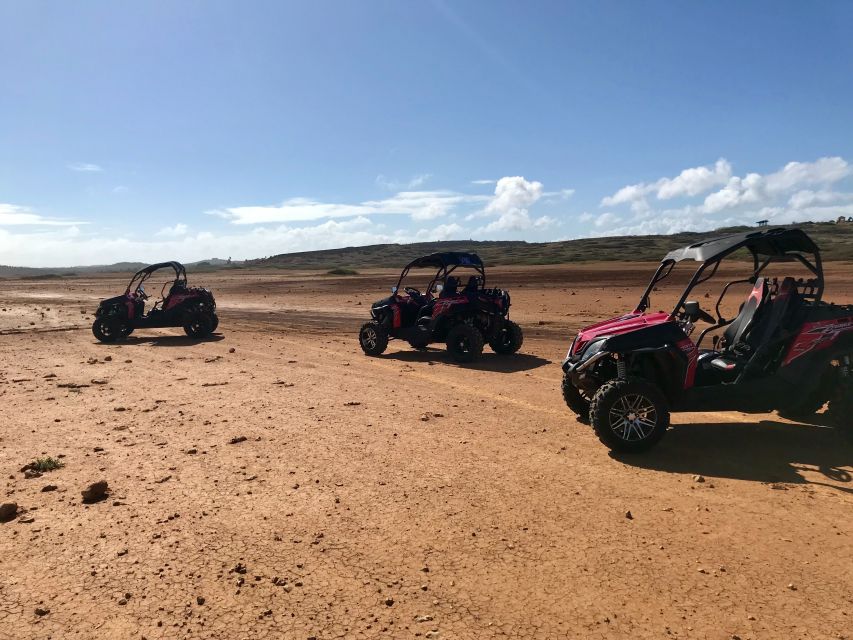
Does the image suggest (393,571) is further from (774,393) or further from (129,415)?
(129,415)

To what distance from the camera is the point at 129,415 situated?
7.57 m

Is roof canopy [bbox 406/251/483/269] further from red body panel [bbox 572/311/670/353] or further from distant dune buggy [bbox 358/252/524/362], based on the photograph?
red body panel [bbox 572/311/670/353]

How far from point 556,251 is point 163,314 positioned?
76.3 meters

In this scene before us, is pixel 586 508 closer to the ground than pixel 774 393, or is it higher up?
closer to the ground

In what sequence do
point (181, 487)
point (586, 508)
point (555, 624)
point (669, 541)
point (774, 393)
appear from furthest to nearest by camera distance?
point (774, 393), point (181, 487), point (586, 508), point (669, 541), point (555, 624)

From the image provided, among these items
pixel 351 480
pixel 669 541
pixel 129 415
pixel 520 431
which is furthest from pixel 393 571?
pixel 129 415

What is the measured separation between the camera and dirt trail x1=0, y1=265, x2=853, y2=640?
3275 millimetres

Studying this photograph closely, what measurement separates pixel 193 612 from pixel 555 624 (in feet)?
6.83

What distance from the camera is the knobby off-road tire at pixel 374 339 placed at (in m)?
12.7

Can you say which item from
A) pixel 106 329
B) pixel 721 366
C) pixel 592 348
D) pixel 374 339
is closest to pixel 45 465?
pixel 592 348

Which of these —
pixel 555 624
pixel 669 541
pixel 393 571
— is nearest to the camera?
pixel 555 624

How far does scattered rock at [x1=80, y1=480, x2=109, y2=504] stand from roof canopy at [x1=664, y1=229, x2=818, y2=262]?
20.3 ft

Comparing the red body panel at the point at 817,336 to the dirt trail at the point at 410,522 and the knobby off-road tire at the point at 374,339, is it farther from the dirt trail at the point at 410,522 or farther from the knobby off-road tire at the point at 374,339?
the knobby off-road tire at the point at 374,339

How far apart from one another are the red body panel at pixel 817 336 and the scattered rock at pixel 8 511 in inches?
287
